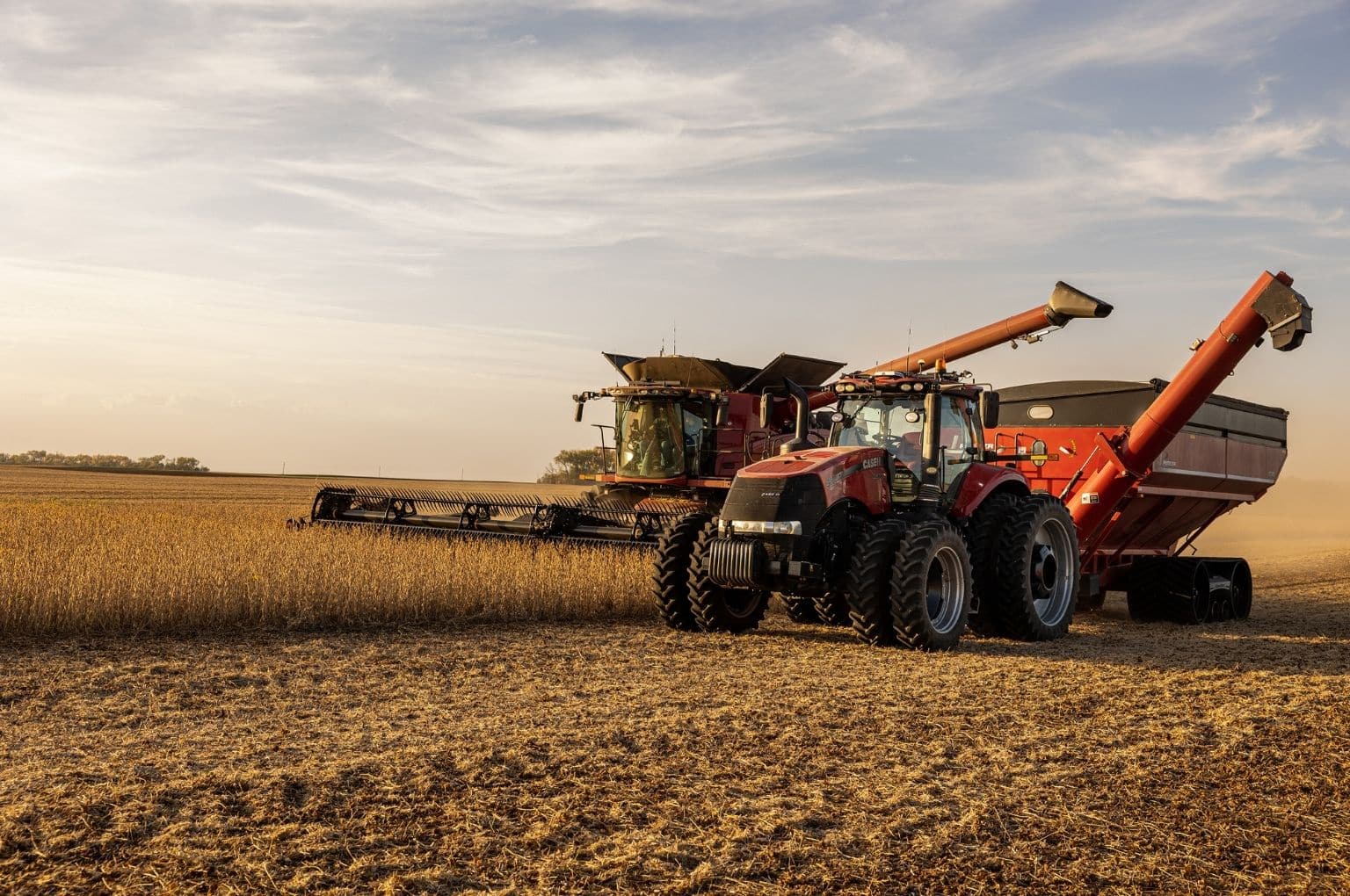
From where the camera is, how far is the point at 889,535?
9.49 metres

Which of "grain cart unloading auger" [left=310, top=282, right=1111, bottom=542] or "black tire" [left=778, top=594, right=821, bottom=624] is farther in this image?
"grain cart unloading auger" [left=310, top=282, right=1111, bottom=542]

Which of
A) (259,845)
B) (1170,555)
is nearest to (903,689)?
(259,845)

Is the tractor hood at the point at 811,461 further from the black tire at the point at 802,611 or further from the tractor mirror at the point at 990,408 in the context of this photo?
the black tire at the point at 802,611

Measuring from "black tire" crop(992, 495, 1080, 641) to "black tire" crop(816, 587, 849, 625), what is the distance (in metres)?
1.31

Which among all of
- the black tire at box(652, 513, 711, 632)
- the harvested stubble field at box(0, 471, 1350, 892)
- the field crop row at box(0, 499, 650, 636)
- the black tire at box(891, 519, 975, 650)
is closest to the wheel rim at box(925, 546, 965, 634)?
the black tire at box(891, 519, 975, 650)

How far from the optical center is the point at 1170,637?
11.6m

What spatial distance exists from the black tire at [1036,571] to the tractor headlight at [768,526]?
7.16ft

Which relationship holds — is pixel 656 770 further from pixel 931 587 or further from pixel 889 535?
pixel 931 587

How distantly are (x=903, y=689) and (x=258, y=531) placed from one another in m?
10.4

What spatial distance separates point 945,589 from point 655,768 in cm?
495

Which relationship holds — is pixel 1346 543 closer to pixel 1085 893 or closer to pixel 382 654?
pixel 382 654

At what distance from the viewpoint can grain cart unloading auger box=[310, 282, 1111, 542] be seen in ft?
47.9

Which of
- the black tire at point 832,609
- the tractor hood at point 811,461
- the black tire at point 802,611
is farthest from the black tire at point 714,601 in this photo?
the black tire at point 802,611

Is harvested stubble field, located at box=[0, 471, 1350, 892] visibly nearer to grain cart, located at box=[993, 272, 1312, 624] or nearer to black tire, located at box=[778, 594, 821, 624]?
black tire, located at box=[778, 594, 821, 624]
